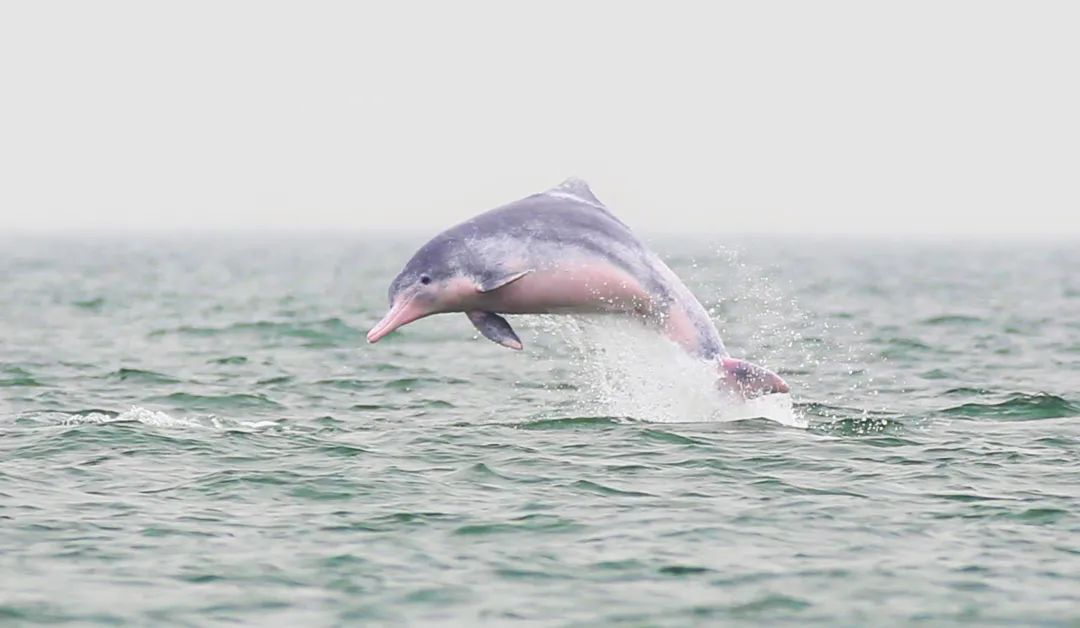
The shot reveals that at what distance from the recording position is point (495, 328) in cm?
1513

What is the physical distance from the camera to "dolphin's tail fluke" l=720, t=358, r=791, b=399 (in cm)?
1605

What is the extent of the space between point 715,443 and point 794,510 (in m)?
3.04

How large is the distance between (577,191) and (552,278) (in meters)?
1.49

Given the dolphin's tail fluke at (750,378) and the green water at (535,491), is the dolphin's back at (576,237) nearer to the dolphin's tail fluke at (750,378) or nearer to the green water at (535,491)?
the dolphin's tail fluke at (750,378)

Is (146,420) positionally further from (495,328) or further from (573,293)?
(573,293)

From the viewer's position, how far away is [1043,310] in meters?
44.4

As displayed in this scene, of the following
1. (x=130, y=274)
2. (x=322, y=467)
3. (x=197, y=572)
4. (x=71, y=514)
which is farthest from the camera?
(x=130, y=274)

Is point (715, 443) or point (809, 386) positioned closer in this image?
point (715, 443)

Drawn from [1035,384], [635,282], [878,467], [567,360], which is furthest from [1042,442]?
[567,360]

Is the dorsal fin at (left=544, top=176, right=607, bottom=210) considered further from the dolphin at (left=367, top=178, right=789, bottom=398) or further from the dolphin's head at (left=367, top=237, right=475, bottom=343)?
the dolphin's head at (left=367, top=237, right=475, bottom=343)

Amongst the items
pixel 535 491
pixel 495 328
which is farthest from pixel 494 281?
pixel 535 491

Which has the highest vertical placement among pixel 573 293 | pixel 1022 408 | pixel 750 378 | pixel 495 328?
pixel 573 293

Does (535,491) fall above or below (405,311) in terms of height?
below

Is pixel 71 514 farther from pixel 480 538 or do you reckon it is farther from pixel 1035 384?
pixel 1035 384
